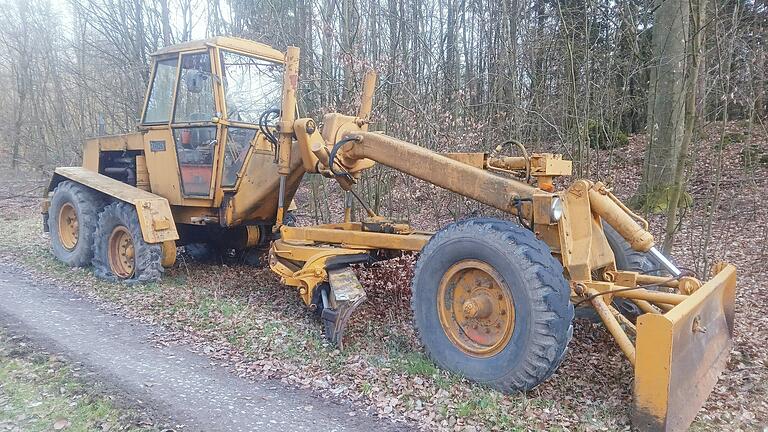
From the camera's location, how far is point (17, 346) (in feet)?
16.2

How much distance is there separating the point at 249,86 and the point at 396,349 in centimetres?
389

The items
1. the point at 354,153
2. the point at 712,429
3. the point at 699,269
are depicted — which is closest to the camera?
the point at 712,429

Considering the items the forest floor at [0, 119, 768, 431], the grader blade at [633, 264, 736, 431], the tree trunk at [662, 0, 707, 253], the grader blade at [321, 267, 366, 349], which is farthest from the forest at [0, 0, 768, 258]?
the grader blade at [321, 267, 366, 349]

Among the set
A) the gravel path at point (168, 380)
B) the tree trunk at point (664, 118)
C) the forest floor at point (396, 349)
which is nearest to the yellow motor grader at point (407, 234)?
the forest floor at point (396, 349)

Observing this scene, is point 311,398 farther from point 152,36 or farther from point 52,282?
point 152,36

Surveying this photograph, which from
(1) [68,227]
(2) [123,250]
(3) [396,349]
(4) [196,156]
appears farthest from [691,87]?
(1) [68,227]

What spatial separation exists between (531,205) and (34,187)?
18.0 meters

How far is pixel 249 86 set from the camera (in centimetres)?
682

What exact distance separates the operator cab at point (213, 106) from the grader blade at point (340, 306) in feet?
7.53

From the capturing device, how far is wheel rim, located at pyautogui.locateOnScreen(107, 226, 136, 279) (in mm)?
7043

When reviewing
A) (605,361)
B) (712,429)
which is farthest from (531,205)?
(712,429)

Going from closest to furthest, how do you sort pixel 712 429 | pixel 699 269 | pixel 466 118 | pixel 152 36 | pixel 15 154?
1. pixel 712 429
2. pixel 699 269
3. pixel 466 118
4. pixel 152 36
5. pixel 15 154

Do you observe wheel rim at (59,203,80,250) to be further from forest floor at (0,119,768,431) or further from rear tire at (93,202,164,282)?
rear tire at (93,202,164,282)

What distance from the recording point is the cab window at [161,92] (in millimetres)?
6980
